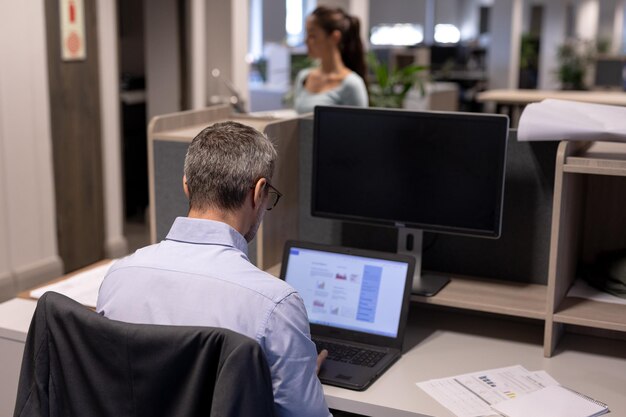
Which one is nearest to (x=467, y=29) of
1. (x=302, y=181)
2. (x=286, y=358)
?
(x=302, y=181)

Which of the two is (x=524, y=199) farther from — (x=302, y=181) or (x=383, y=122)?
(x=302, y=181)

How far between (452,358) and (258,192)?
66 centimetres

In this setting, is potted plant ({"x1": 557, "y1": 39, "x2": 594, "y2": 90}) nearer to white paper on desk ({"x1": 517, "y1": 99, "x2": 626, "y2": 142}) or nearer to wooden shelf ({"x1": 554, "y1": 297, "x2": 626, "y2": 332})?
white paper on desk ({"x1": 517, "y1": 99, "x2": 626, "y2": 142})

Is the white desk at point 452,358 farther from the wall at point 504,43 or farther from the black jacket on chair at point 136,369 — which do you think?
the wall at point 504,43

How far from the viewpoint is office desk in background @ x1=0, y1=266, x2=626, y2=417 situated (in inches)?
59.5

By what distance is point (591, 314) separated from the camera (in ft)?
5.47

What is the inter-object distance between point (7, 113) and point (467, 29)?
41.8 ft

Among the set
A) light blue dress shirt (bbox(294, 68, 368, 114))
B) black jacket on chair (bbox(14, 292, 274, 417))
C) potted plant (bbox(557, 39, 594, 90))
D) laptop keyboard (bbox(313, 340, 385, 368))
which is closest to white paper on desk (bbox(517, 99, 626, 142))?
laptop keyboard (bbox(313, 340, 385, 368))

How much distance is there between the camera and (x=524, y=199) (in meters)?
1.87

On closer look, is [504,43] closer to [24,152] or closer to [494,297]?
[24,152]

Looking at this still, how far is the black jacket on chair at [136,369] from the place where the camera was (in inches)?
41.4

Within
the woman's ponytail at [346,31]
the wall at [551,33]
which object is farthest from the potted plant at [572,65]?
the woman's ponytail at [346,31]

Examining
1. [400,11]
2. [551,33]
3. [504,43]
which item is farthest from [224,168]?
[400,11]

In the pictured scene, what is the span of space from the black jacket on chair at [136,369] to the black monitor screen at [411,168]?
82 centimetres
